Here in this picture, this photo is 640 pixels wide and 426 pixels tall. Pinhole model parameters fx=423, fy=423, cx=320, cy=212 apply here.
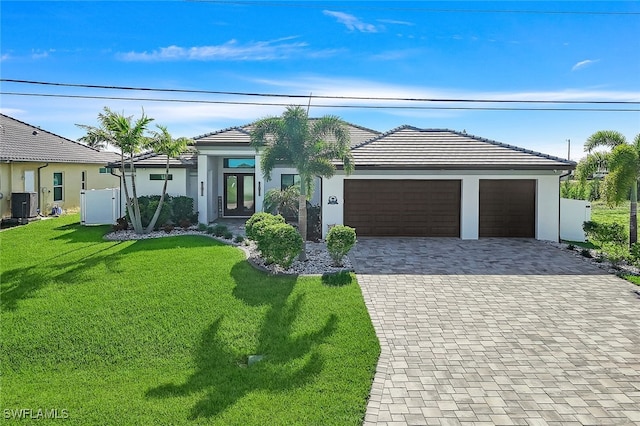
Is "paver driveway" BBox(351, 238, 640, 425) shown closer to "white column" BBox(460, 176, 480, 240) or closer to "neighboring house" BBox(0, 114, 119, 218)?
"white column" BBox(460, 176, 480, 240)

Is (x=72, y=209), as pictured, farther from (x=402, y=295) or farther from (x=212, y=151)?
(x=402, y=295)

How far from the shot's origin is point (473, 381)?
248 inches

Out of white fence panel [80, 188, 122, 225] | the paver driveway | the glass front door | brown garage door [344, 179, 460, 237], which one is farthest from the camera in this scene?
the glass front door

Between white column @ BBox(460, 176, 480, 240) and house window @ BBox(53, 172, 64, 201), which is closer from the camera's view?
white column @ BBox(460, 176, 480, 240)

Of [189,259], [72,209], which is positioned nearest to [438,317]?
[189,259]

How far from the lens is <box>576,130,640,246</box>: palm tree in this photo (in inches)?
558

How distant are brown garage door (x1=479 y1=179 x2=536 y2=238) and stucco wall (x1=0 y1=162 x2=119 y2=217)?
2180 centimetres

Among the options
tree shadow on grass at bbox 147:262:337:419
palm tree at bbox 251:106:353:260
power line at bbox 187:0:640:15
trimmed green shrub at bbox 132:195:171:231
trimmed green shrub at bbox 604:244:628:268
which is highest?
power line at bbox 187:0:640:15

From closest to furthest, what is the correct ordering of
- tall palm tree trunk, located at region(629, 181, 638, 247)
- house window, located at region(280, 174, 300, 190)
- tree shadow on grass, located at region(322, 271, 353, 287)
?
tree shadow on grass, located at region(322, 271, 353, 287)
tall palm tree trunk, located at region(629, 181, 638, 247)
house window, located at region(280, 174, 300, 190)

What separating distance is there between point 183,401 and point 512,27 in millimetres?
16837

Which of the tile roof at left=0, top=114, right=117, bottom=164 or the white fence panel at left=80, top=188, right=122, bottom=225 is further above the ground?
the tile roof at left=0, top=114, right=117, bottom=164

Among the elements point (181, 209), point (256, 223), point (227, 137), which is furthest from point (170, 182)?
point (256, 223)

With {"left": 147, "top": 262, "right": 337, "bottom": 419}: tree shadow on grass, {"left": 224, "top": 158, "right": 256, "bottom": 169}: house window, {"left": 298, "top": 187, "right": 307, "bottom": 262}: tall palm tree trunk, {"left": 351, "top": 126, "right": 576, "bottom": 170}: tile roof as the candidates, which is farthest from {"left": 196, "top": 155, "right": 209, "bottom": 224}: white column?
{"left": 147, "top": 262, "right": 337, "bottom": 419}: tree shadow on grass

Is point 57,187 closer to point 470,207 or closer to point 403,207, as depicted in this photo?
point 403,207
